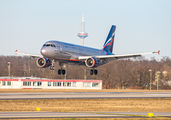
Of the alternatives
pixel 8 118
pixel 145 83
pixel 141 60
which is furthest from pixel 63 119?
pixel 141 60

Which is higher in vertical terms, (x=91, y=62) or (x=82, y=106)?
(x=91, y=62)

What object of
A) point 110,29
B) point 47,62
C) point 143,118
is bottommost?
point 143,118

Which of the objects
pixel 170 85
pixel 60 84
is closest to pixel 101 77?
pixel 60 84

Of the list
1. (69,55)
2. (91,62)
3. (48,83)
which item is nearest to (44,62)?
(69,55)

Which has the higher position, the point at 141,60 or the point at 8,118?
the point at 141,60

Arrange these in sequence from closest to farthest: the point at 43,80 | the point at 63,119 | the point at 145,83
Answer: the point at 63,119
the point at 145,83
the point at 43,80

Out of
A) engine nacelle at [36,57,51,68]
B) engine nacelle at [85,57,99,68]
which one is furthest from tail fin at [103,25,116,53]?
engine nacelle at [36,57,51,68]

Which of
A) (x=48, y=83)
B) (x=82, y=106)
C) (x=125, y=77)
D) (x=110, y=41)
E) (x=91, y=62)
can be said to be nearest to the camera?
(x=82, y=106)

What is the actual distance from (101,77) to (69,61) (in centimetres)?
9440

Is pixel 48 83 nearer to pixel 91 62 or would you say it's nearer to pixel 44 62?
pixel 44 62

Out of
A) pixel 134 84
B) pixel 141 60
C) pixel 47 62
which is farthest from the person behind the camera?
pixel 141 60

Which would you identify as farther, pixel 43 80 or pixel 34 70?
pixel 34 70

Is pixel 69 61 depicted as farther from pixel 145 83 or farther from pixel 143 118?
pixel 145 83

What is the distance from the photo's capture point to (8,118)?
33094mm
